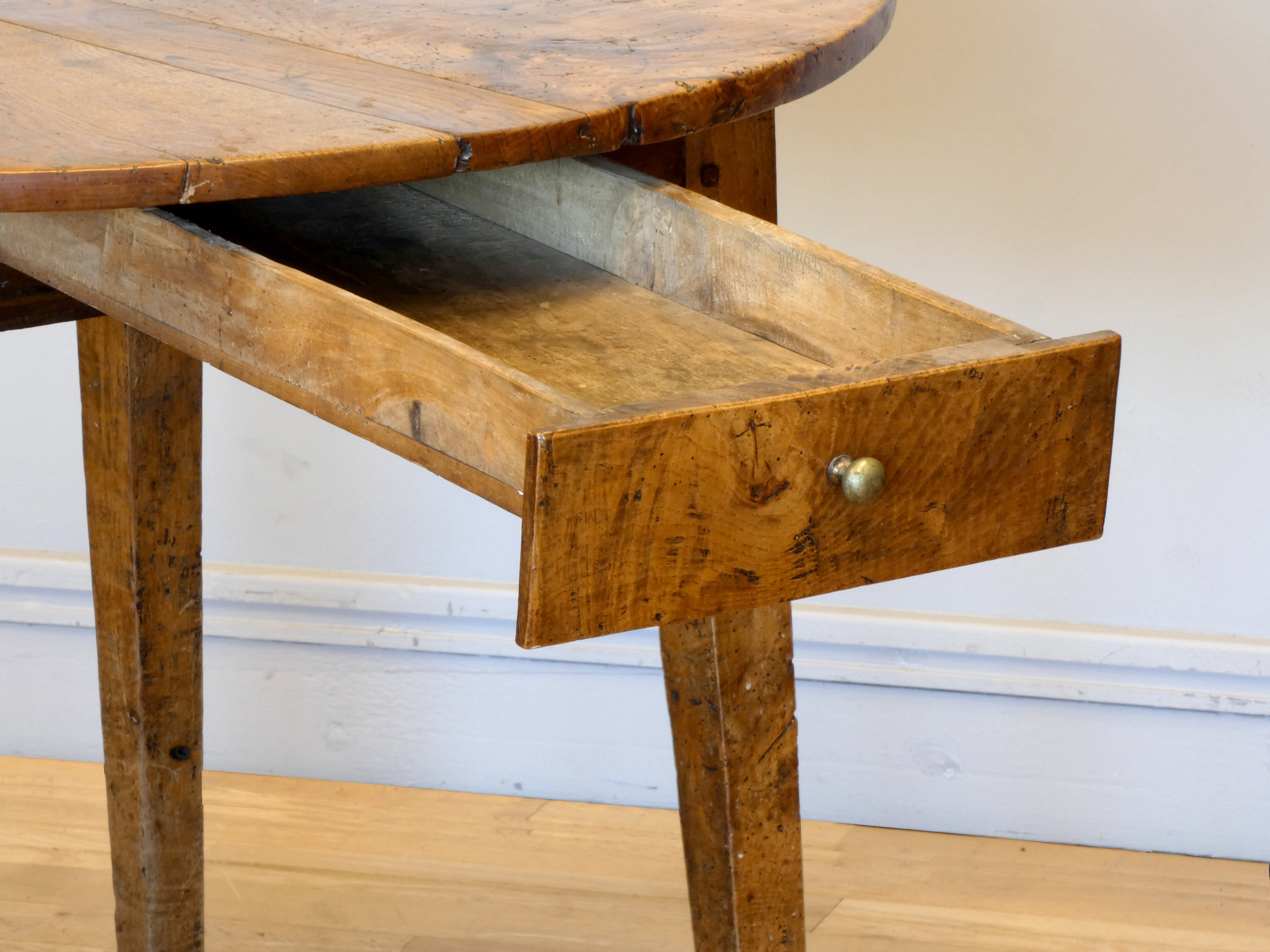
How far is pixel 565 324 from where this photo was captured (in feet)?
2.40

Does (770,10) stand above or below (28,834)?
above

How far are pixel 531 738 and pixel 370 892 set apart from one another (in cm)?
25

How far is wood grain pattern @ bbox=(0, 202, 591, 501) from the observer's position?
53 cm

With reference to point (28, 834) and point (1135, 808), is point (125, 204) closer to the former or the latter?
point (28, 834)

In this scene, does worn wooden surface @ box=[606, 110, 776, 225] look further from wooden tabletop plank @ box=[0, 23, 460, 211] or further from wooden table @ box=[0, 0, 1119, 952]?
wooden tabletop plank @ box=[0, 23, 460, 211]

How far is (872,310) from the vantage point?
0.63 metres

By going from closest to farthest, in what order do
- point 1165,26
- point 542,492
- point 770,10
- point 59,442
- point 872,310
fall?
point 542,492 < point 872,310 < point 770,10 < point 1165,26 < point 59,442

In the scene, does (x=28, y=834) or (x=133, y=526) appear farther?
(x=28, y=834)

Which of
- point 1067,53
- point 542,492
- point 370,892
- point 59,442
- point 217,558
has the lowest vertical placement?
point 370,892

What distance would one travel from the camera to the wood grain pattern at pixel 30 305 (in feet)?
3.02

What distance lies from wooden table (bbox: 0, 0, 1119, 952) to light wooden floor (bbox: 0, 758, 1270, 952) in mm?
421

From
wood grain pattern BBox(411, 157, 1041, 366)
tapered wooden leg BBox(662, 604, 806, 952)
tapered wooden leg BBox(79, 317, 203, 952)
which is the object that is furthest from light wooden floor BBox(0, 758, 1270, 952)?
wood grain pattern BBox(411, 157, 1041, 366)

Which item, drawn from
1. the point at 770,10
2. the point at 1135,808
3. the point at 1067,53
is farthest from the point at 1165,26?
the point at 1135,808

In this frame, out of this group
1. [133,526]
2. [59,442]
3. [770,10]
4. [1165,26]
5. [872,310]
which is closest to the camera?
[872,310]
